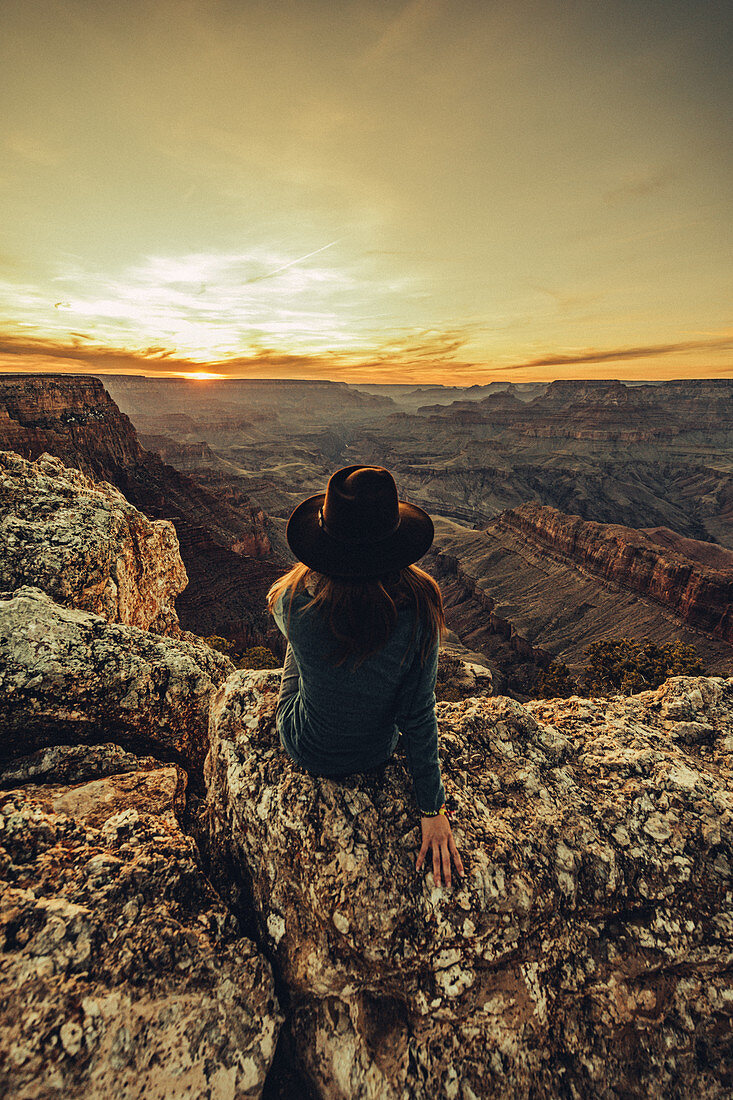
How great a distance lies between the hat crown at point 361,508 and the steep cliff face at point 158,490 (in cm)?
3168

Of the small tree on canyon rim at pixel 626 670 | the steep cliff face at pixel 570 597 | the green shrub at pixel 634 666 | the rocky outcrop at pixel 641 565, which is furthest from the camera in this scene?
the steep cliff face at pixel 570 597

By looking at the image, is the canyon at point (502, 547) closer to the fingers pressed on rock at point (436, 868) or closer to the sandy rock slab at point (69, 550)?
the sandy rock slab at point (69, 550)

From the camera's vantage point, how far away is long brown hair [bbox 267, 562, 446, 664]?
6.92 ft

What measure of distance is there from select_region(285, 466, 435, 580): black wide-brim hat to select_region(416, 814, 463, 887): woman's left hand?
5.80 feet

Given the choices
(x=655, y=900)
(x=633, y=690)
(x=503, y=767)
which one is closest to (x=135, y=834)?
(x=503, y=767)

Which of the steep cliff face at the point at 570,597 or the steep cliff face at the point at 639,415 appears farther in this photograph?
the steep cliff face at the point at 639,415

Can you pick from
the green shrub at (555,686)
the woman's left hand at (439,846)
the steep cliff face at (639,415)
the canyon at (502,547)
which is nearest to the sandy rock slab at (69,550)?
the woman's left hand at (439,846)

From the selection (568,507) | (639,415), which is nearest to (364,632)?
(568,507)

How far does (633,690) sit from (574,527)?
3891 centimetres

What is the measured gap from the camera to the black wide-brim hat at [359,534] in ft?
6.63

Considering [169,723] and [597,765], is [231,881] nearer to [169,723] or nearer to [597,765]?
[169,723]

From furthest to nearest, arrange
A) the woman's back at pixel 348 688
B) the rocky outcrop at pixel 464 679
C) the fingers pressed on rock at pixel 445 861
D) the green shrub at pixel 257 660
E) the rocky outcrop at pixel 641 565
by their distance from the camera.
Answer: the rocky outcrop at pixel 641 565 < the rocky outcrop at pixel 464 679 < the green shrub at pixel 257 660 < the fingers pressed on rock at pixel 445 861 < the woman's back at pixel 348 688

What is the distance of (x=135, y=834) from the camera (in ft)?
9.52

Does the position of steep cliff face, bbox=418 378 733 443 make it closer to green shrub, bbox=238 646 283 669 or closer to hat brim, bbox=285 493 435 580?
green shrub, bbox=238 646 283 669
